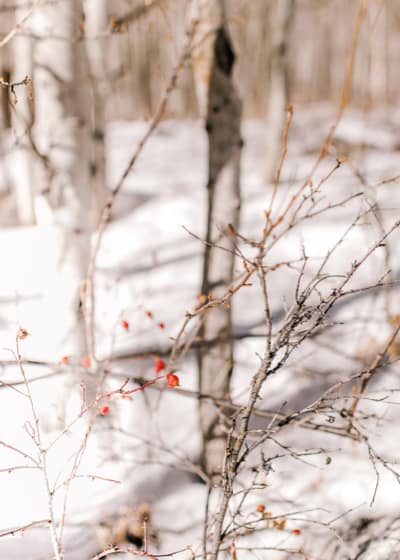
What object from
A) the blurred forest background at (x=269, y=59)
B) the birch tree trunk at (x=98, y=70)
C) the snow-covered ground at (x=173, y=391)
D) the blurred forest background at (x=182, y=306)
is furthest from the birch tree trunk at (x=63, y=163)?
the blurred forest background at (x=269, y=59)

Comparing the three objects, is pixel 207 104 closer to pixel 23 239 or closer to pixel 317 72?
pixel 23 239

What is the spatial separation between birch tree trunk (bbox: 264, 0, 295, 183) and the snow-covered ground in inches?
29.4

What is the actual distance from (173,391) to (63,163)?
180 cm

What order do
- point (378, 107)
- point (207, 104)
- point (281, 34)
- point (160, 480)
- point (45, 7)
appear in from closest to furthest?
point (45, 7) → point (207, 104) → point (160, 480) → point (281, 34) → point (378, 107)

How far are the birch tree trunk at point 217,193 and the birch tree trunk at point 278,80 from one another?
185 inches

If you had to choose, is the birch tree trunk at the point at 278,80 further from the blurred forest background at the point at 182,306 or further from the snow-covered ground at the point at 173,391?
the snow-covered ground at the point at 173,391

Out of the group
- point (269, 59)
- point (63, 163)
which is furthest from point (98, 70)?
point (269, 59)

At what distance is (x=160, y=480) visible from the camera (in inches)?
154

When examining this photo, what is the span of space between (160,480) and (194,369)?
3.20 feet

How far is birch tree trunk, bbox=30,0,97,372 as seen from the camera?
2994 millimetres

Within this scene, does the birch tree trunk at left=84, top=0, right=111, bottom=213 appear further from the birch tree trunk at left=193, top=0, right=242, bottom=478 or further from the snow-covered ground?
the birch tree trunk at left=193, top=0, right=242, bottom=478

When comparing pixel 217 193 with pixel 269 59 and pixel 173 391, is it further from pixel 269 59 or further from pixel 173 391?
pixel 269 59

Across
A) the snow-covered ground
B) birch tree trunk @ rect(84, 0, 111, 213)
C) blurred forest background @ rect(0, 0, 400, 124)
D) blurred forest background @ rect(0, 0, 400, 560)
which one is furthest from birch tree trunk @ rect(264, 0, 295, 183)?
blurred forest background @ rect(0, 0, 400, 124)

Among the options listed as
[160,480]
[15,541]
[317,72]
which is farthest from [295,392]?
[317,72]
